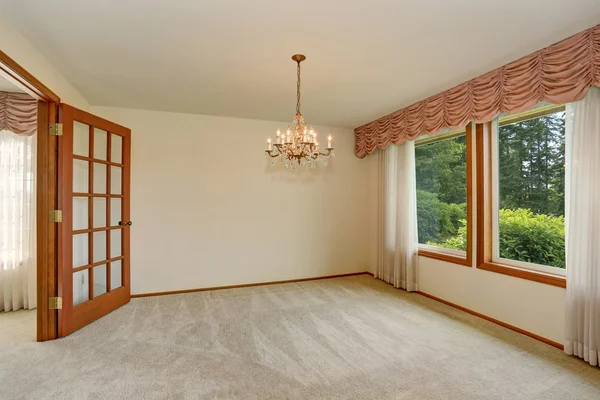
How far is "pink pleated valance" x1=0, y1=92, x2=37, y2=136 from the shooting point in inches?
129

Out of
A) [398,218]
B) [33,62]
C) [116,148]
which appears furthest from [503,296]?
[33,62]

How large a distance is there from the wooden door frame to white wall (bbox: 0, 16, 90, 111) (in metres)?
0.17

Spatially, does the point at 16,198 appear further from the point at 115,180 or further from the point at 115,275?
the point at 115,275

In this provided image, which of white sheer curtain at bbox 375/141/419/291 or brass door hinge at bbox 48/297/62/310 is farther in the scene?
white sheer curtain at bbox 375/141/419/291

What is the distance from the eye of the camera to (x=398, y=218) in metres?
4.34

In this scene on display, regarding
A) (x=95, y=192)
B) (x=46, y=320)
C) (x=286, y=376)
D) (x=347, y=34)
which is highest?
(x=347, y=34)

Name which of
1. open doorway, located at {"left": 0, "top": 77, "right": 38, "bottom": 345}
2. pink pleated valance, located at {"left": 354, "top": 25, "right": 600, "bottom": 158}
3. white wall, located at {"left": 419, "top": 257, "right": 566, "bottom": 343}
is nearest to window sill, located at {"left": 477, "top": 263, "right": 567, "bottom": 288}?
white wall, located at {"left": 419, "top": 257, "right": 566, "bottom": 343}

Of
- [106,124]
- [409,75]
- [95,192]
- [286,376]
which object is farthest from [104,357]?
[409,75]

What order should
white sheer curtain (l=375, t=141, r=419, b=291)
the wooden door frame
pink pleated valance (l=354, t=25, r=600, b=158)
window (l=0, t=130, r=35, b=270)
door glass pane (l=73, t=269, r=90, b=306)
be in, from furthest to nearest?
white sheer curtain (l=375, t=141, r=419, b=291) < window (l=0, t=130, r=35, b=270) < door glass pane (l=73, t=269, r=90, b=306) < the wooden door frame < pink pleated valance (l=354, t=25, r=600, b=158)

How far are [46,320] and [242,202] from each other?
250cm

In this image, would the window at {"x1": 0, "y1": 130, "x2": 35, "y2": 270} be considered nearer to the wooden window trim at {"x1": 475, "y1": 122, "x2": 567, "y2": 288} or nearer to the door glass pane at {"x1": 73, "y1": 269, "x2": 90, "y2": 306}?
the door glass pane at {"x1": 73, "y1": 269, "x2": 90, "y2": 306}

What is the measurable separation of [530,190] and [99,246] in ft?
15.0

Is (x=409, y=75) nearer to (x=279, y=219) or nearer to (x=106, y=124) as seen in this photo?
(x=279, y=219)

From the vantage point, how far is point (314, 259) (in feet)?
15.8
